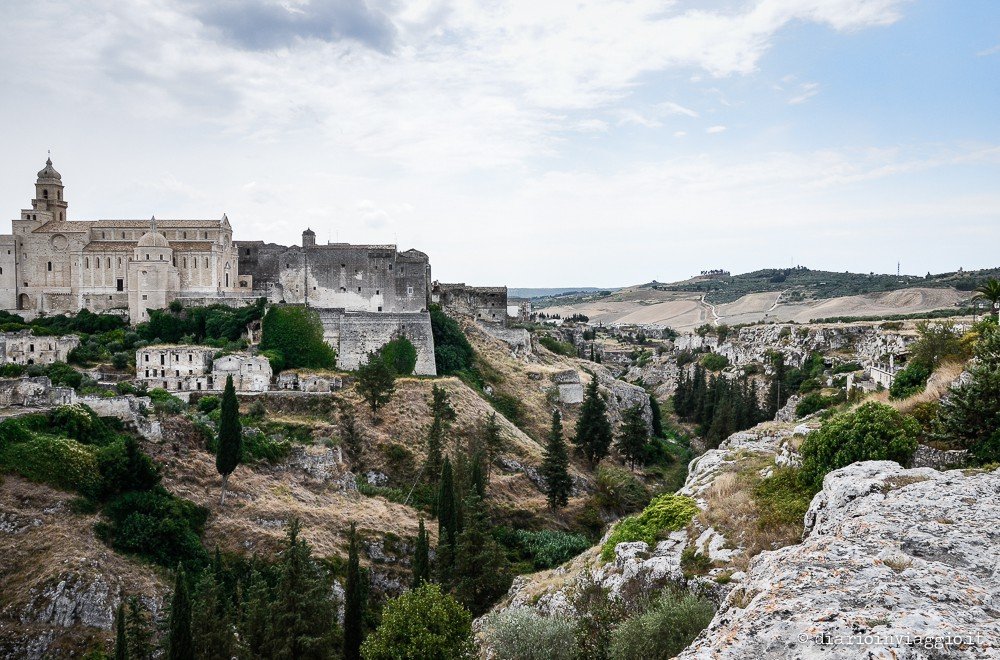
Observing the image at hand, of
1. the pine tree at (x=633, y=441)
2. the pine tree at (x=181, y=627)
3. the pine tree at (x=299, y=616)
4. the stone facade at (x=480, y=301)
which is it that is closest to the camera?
the pine tree at (x=181, y=627)

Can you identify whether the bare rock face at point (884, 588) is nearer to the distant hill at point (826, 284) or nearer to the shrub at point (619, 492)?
the shrub at point (619, 492)

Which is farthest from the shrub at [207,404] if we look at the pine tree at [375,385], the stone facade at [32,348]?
the stone facade at [32,348]

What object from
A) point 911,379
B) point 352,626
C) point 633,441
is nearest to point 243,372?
point 352,626

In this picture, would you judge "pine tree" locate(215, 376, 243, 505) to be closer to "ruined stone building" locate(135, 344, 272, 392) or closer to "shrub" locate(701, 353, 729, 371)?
"ruined stone building" locate(135, 344, 272, 392)

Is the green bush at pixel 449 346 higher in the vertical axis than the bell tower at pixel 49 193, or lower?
lower

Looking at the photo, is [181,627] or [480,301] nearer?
[181,627]

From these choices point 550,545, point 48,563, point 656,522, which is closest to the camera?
point 656,522

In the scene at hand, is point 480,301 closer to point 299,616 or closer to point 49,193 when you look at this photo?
point 49,193

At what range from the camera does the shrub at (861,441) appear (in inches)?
540

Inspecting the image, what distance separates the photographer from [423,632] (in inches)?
679

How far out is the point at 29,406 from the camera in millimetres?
29547

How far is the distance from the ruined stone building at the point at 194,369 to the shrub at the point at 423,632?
24.3m

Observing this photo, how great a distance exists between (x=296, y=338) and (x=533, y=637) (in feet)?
104

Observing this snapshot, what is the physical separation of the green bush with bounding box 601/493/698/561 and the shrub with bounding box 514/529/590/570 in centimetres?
987
